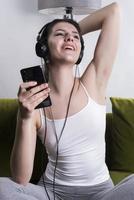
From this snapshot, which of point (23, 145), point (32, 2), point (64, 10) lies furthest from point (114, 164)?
point (32, 2)

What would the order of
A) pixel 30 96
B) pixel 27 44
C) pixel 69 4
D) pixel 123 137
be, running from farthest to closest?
pixel 27 44 < pixel 69 4 < pixel 123 137 < pixel 30 96

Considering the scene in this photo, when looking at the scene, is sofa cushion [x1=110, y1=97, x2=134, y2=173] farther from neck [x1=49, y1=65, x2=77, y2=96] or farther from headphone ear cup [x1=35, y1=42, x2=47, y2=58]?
headphone ear cup [x1=35, y1=42, x2=47, y2=58]

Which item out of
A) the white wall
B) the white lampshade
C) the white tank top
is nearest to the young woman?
the white tank top

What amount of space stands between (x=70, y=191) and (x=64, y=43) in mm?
498

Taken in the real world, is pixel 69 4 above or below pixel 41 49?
above

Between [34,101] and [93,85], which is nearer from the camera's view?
[34,101]

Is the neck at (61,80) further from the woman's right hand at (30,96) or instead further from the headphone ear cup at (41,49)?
the woman's right hand at (30,96)

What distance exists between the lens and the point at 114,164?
1.66 meters

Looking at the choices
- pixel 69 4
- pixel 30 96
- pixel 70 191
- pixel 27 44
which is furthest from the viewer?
pixel 27 44

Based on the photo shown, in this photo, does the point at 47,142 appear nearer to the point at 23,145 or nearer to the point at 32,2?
the point at 23,145

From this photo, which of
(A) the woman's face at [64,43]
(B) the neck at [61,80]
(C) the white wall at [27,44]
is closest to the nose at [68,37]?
(A) the woman's face at [64,43]

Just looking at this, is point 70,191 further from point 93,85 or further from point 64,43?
point 64,43

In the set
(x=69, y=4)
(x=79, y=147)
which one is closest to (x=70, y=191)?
(x=79, y=147)

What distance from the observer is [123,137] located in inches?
64.2
